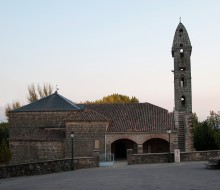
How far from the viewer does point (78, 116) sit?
3638 cm

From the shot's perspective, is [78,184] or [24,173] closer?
[78,184]

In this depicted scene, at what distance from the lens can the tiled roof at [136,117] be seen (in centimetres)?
3641

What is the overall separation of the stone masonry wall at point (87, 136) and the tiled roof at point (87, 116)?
1.22 feet

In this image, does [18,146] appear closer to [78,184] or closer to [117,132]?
[117,132]

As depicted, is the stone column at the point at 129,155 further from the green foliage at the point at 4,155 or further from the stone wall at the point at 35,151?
the green foliage at the point at 4,155

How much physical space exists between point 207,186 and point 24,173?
1171 cm

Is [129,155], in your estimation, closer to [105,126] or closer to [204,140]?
[105,126]

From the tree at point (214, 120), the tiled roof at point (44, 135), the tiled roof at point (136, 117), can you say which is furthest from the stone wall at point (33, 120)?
the tree at point (214, 120)

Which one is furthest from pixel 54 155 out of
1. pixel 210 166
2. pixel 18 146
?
pixel 210 166

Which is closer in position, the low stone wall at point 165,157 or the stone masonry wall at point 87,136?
the low stone wall at point 165,157

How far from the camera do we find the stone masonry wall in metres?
35.6

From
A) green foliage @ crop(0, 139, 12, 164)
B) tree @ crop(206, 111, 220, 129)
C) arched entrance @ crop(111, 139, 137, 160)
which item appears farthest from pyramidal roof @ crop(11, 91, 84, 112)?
tree @ crop(206, 111, 220, 129)

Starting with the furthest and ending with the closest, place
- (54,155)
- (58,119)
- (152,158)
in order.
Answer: (58,119)
(54,155)
(152,158)

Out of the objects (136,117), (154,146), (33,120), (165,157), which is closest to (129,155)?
(165,157)
